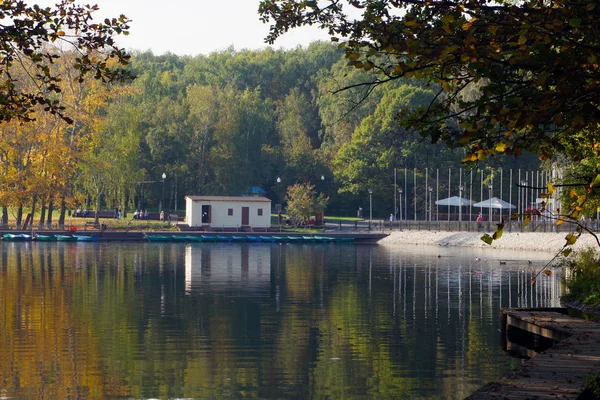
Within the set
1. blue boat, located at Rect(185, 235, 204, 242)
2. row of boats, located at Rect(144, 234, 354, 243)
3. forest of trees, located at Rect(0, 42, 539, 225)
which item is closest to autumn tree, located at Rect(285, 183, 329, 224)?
forest of trees, located at Rect(0, 42, 539, 225)

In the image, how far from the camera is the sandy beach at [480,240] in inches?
2428

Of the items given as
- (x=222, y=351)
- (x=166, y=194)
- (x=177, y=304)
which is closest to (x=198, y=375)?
(x=222, y=351)

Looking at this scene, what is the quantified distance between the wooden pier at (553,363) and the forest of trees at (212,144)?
164 feet

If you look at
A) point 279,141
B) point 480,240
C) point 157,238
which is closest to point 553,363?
point 480,240

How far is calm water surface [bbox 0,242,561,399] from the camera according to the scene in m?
16.8

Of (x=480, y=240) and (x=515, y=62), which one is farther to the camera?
(x=480, y=240)

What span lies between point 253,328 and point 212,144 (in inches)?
2759

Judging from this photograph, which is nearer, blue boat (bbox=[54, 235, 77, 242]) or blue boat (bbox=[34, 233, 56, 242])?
blue boat (bbox=[34, 233, 56, 242])

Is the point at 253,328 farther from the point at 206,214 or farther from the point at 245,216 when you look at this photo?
the point at 206,214

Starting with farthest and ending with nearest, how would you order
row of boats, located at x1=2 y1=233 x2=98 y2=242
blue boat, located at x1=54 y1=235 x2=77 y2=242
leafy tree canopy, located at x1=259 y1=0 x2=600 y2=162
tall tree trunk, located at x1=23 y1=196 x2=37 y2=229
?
tall tree trunk, located at x1=23 y1=196 x2=37 y2=229
blue boat, located at x1=54 y1=235 x2=77 y2=242
row of boats, located at x1=2 y1=233 x2=98 y2=242
leafy tree canopy, located at x1=259 y1=0 x2=600 y2=162

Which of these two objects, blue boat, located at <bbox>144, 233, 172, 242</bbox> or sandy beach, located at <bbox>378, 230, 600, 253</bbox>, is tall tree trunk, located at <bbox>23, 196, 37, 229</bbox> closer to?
blue boat, located at <bbox>144, 233, 172, 242</bbox>

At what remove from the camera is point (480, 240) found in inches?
2469

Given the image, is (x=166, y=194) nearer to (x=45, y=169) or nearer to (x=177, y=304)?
(x=45, y=169)

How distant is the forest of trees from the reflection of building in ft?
50.3
